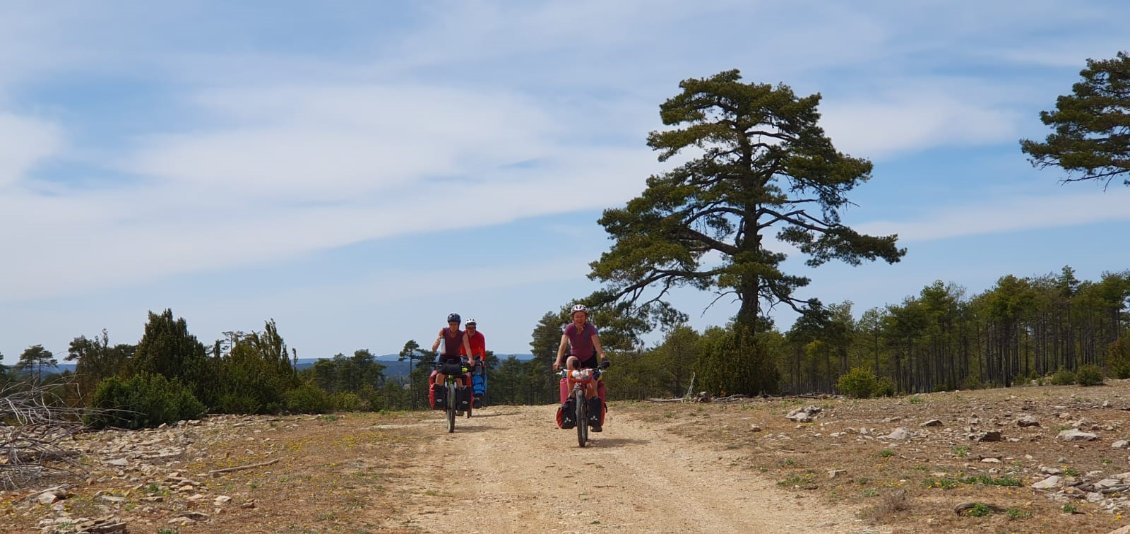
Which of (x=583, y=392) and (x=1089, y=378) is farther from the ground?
(x=583, y=392)

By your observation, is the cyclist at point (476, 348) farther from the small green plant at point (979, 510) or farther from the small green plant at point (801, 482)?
the small green plant at point (979, 510)

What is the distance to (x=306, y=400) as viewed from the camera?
82.7 ft

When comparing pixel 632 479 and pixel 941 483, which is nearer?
pixel 941 483

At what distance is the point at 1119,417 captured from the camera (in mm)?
14570

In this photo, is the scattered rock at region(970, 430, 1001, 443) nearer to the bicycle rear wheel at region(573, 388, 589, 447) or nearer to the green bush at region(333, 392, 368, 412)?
the bicycle rear wheel at region(573, 388, 589, 447)

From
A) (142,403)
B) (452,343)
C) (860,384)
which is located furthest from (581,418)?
(860,384)

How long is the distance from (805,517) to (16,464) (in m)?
10.6

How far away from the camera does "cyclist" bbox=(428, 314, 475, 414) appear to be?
17.6 m

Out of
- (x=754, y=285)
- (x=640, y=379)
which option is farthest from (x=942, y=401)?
(x=640, y=379)

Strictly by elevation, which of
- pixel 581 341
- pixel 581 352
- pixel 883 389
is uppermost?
pixel 581 341

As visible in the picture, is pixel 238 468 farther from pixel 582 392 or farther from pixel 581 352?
pixel 581 352

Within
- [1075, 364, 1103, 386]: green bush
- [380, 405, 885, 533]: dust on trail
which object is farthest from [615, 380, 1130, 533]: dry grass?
[1075, 364, 1103, 386]: green bush

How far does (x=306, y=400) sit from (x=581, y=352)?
523 inches

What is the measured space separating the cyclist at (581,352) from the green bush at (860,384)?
13.2 metres
